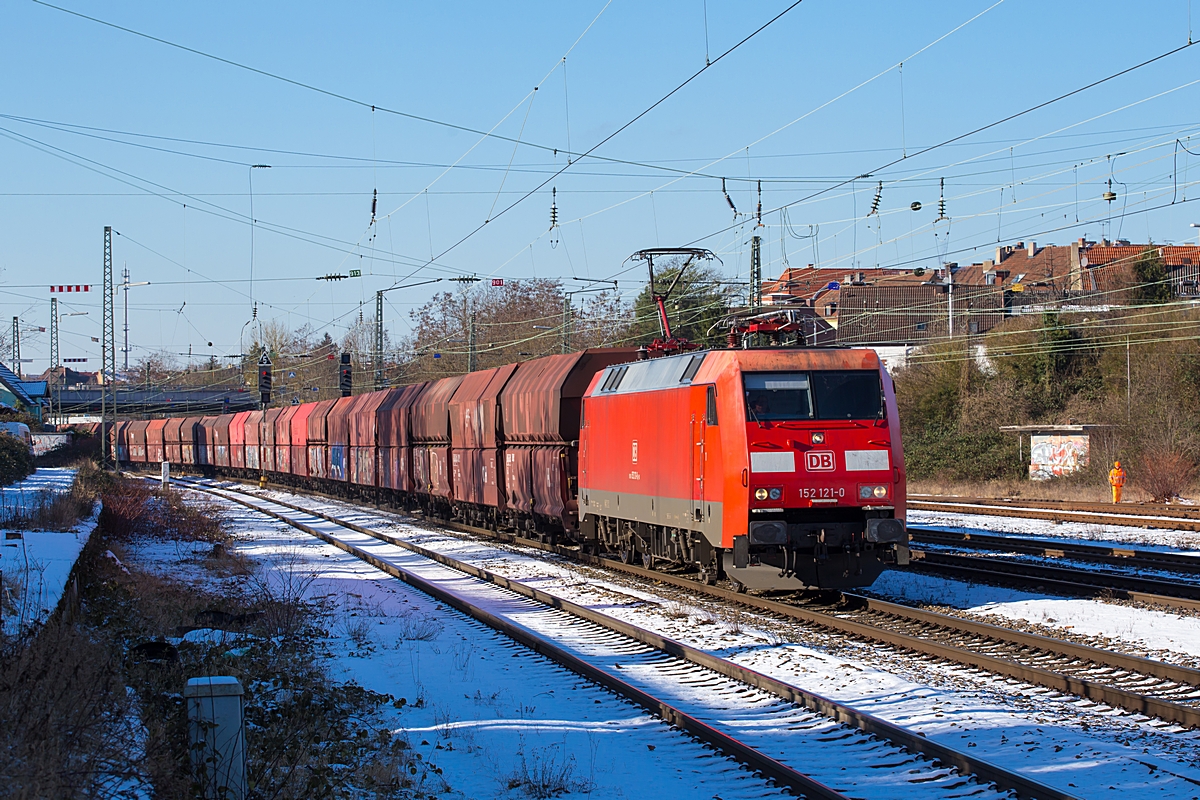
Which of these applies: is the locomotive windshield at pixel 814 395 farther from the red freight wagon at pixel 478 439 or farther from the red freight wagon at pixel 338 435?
the red freight wagon at pixel 338 435

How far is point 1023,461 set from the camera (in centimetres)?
4088

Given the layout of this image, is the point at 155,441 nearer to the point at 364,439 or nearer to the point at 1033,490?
the point at 364,439

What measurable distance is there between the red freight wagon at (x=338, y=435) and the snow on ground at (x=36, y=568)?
21.8 metres

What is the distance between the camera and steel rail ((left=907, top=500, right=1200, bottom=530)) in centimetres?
2302

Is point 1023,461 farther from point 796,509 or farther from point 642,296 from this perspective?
point 796,509

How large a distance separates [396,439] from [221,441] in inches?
1380

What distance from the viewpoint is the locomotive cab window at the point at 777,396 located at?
13094 millimetres

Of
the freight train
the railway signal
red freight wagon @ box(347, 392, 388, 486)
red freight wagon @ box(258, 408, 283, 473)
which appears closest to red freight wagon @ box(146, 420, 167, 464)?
the railway signal

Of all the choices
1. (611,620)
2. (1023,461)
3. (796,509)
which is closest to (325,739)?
(611,620)

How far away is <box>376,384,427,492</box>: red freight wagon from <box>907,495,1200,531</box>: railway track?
14970mm

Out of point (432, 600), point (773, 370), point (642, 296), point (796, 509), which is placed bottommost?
point (432, 600)

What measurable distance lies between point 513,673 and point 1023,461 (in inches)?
1359

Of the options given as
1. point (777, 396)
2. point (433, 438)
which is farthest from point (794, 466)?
point (433, 438)

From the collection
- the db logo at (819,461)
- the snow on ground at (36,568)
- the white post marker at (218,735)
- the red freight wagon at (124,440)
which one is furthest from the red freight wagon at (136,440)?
the white post marker at (218,735)
